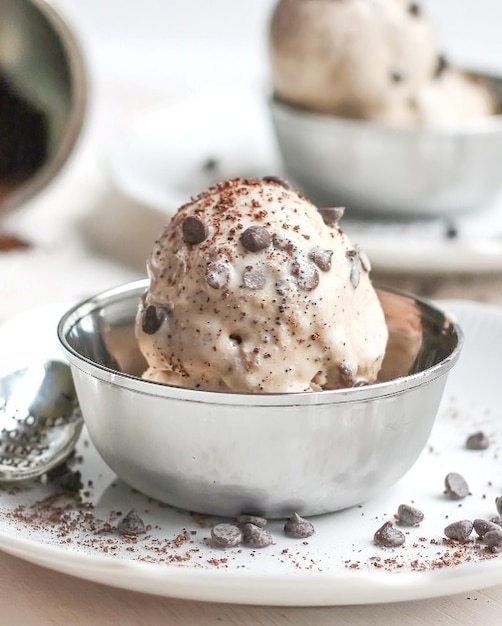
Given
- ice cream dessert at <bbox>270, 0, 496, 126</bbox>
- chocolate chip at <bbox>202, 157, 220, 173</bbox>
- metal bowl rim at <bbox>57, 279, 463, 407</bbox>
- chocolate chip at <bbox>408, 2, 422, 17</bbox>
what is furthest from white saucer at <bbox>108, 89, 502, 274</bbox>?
metal bowl rim at <bbox>57, 279, 463, 407</bbox>

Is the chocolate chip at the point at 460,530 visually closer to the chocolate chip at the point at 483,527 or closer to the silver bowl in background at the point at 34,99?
the chocolate chip at the point at 483,527

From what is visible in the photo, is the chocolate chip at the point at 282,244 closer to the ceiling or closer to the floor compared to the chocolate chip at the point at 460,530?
closer to the ceiling

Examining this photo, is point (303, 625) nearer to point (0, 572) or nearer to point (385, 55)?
point (0, 572)

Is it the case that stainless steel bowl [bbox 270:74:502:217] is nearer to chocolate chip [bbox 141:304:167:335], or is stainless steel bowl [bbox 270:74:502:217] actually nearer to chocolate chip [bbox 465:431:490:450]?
chocolate chip [bbox 465:431:490:450]

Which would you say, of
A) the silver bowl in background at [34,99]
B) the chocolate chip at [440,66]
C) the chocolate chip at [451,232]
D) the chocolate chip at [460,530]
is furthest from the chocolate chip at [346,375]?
the silver bowl in background at [34,99]

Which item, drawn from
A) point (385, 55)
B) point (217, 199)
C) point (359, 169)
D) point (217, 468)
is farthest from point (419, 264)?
point (217, 468)

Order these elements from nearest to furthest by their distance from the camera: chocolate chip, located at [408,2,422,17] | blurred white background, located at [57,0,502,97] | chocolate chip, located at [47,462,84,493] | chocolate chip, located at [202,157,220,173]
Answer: chocolate chip, located at [47,462,84,493] < chocolate chip, located at [408,2,422,17] < chocolate chip, located at [202,157,220,173] < blurred white background, located at [57,0,502,97]
